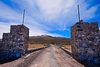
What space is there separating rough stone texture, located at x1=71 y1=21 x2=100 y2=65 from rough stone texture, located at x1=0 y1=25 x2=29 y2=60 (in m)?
6.03

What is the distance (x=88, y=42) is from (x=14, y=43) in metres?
7.76

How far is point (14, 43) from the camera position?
607cm

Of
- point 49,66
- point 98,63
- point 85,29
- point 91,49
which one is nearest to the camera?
point 49,66

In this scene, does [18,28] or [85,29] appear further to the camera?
[18,28]

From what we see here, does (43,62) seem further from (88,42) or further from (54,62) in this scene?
(88,42)

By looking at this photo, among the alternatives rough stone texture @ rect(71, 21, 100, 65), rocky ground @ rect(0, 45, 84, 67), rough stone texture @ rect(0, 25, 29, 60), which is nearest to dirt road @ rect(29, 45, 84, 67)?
rocky ground @ rect(0, 45, 84, 67)

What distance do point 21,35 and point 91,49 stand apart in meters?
7.37

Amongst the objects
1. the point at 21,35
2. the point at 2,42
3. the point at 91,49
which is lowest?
the point at 91,49

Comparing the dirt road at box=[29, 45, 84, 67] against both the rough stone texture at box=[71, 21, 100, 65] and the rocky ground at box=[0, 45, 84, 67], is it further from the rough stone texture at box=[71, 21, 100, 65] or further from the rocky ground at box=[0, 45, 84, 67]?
the rough stone texture at box=[71, 21, 100, 65]

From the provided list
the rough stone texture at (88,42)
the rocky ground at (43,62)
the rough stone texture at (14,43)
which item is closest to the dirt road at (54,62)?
the rocky ground at (43,62)

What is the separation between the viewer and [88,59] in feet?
16.6

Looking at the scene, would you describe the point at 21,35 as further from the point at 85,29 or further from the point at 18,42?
the point at 85,29

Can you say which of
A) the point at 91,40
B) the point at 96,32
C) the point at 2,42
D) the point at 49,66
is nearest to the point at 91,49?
the point at 91,40

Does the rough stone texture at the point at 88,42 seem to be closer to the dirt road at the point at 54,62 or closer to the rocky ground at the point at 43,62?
the dirt road at the point at 54,62
